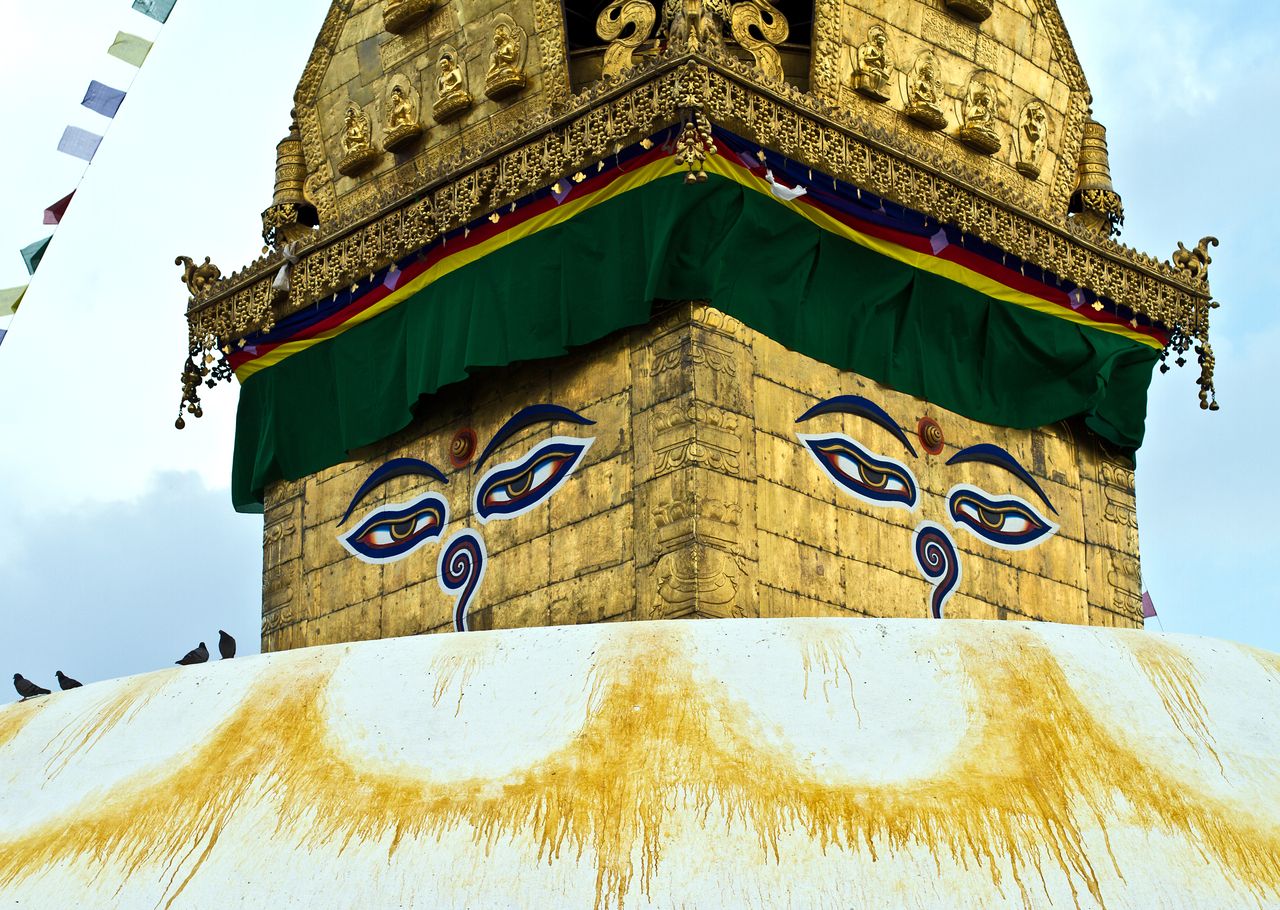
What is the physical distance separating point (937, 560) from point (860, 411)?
143 cm

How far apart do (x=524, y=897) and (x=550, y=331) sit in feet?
31.3

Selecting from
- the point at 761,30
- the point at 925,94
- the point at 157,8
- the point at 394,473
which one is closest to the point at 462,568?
the point at 394,473

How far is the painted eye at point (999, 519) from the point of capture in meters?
20.7

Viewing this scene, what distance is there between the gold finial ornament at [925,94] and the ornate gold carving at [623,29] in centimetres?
251

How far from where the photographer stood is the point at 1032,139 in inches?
893

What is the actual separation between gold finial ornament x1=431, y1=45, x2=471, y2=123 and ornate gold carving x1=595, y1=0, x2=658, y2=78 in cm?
134

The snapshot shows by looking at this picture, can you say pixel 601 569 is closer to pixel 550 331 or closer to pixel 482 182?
pixel 550 331

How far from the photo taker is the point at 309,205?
23141mm

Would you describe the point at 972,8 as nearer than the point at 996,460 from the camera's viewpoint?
No

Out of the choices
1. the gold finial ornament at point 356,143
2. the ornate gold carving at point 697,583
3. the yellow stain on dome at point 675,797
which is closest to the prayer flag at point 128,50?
the gold finial ornament at point 356,143

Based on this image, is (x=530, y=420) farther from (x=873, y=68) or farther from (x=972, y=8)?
(x=972, y=8)

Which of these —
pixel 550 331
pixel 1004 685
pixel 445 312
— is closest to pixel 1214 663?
pixel 1004 685

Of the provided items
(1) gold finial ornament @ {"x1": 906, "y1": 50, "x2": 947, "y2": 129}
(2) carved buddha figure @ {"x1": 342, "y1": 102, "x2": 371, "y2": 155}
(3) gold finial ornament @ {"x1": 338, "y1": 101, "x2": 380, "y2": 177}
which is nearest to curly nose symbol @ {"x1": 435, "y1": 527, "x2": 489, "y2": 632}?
(3) gold finial ornament @ {"x1": 338, "y1": 101, "x2": 380, "y2": 177}

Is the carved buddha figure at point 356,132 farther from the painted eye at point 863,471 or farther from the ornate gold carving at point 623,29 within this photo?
the painted eye at point 863,471
